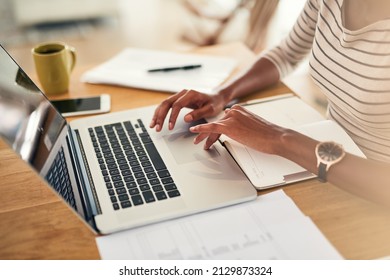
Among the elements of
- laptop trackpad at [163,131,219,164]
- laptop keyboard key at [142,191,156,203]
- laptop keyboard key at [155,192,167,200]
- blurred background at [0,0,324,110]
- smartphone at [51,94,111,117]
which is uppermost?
laptop keyboard key at [155,192,167,200]

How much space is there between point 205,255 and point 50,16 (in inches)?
131

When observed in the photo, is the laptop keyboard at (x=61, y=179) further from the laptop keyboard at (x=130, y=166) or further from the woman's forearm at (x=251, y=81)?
the woman's forearm at (x=251, y=81)

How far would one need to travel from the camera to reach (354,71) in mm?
1045

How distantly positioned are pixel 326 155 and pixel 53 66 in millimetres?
711

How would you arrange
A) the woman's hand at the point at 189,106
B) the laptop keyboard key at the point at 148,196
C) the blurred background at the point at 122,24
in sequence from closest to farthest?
the laptop keyboard key at the point at 148,196, the woman's hand at the point at 189,106, the blurred background at the point at 122,24

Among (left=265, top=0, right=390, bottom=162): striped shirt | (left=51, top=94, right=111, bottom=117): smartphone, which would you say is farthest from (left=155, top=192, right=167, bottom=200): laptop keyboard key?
(left=265, top=0, right=390, bottom=162): striped shirt

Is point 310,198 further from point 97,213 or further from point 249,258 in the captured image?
point 97,213

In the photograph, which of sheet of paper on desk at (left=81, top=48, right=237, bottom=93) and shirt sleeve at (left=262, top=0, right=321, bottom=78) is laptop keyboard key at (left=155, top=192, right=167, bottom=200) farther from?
shirt sleeve at (left=262, top=0, right=321, bottom=78)

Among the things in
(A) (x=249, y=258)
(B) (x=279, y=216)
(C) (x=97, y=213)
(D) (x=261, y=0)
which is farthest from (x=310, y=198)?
(D) (x=261, y=0)

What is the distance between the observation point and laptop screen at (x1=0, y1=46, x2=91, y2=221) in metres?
0.72

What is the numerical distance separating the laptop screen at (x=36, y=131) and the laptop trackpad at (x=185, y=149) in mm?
203

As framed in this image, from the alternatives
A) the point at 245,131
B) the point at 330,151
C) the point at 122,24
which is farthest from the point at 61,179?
the point at 122,24

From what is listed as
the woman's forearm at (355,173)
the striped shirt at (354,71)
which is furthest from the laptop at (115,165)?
the striped shirt at (354,71)

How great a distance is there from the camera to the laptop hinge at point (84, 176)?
795 mm
